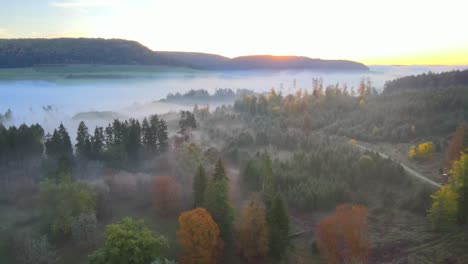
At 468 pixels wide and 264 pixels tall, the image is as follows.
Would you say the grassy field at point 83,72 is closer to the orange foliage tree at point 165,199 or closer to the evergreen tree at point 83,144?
the evergreen tree at point 83,144

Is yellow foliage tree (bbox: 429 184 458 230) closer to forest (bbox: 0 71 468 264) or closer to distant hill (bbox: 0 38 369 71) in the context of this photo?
forest (bbox: 0 71 468 264)

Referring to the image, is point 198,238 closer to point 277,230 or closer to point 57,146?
point 277,230

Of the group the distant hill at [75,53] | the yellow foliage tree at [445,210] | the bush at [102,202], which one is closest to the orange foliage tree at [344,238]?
the yellow foliage tree at [445,210]

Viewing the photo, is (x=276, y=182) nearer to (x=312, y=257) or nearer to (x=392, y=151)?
(x=312, y=257)

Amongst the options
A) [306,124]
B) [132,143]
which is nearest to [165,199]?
[132,143]

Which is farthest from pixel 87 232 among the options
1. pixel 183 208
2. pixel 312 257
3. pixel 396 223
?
pixel 396 223

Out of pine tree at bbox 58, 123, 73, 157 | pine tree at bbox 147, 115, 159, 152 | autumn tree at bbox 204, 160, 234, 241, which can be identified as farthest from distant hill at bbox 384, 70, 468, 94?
pine tree at bbox 58, 123, 73, 157
